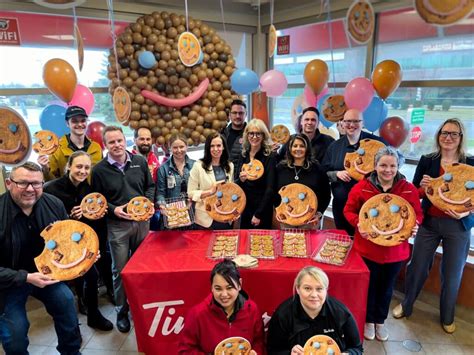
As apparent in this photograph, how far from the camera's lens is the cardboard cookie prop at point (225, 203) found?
8.49 feet

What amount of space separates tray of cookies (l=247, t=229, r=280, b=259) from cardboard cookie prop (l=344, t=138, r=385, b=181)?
2.45ft

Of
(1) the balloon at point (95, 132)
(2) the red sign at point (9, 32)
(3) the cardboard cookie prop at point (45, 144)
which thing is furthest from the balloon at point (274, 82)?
(2) the red sign at point (9, 32)

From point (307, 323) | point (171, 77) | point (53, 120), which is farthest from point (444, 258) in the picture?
point (53, 120)

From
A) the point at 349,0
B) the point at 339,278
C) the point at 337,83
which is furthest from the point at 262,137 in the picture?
the point at 349,0

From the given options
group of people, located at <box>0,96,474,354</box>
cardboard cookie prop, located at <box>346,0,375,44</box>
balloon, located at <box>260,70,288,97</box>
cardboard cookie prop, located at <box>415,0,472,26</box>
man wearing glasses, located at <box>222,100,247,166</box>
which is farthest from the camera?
balloon, located at <box>260,70,288,97</box>

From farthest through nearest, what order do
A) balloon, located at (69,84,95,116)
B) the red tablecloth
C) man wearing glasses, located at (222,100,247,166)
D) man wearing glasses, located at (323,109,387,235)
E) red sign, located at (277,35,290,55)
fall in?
red sign, located at (277,35,290,55)
man wearing glasses, located at (222,100,247,166)
balloon, located at (69,84,95,116)
man wearing glasses, located at (323,109,387,235)
the red tablecloth

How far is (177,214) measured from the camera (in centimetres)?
260

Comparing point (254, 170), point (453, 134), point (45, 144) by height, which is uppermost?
point (453, 134)

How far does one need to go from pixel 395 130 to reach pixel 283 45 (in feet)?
8.30

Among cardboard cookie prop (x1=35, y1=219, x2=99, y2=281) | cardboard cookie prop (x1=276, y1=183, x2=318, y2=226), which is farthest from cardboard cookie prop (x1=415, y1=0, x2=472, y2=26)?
cardboard cookie prop (x1=35, y1=219, x2=99, y2=281)

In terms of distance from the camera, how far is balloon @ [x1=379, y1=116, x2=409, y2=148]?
129 inches

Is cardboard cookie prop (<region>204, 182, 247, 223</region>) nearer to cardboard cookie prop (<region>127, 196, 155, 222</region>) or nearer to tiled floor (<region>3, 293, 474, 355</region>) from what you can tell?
cardboard cookie prop (<region>127, 196, 155, 222</region>)

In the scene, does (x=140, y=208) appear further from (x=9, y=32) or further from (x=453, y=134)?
(x=9, y=32)

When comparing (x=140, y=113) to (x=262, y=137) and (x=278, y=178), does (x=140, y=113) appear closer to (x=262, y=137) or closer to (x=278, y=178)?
(x=262, y=137)
